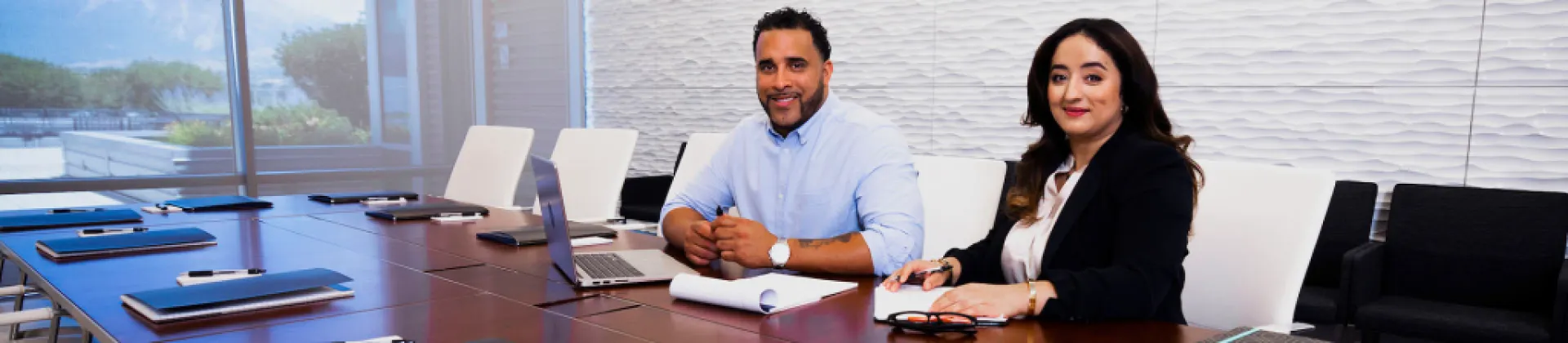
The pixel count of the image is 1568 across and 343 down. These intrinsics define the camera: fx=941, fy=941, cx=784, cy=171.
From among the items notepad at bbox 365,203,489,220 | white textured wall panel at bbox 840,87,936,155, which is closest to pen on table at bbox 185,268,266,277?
notepad at bbox 365,203,489,220

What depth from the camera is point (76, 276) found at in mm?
1824

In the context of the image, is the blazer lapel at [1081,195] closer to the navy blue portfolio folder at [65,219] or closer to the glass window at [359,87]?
the navy blue portfolio folder at [65,219]

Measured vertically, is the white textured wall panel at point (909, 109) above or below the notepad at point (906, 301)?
above

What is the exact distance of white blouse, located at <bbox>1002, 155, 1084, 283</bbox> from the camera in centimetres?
171

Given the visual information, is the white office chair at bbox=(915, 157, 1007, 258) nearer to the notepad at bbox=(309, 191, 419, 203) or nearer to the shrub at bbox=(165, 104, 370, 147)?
the notepad at bbox=(309, 191, 419, 203)

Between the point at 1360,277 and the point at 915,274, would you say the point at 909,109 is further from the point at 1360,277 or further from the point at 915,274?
the point at 915,274

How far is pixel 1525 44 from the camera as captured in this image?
10.1 ft

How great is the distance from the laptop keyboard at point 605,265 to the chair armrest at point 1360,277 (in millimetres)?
2353

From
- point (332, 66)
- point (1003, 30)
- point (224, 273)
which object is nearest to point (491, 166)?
point (224, 273)

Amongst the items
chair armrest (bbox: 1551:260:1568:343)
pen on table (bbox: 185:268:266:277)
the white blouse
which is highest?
the white blouse

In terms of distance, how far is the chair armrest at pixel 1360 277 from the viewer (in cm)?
297

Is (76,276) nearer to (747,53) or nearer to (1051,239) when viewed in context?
(1051,239)

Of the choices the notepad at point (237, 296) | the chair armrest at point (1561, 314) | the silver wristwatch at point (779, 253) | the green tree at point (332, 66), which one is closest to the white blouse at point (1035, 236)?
the silver wristwatch at point (779, 253)

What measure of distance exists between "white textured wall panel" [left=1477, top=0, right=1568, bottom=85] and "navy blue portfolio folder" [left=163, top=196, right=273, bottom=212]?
409 centimetres
